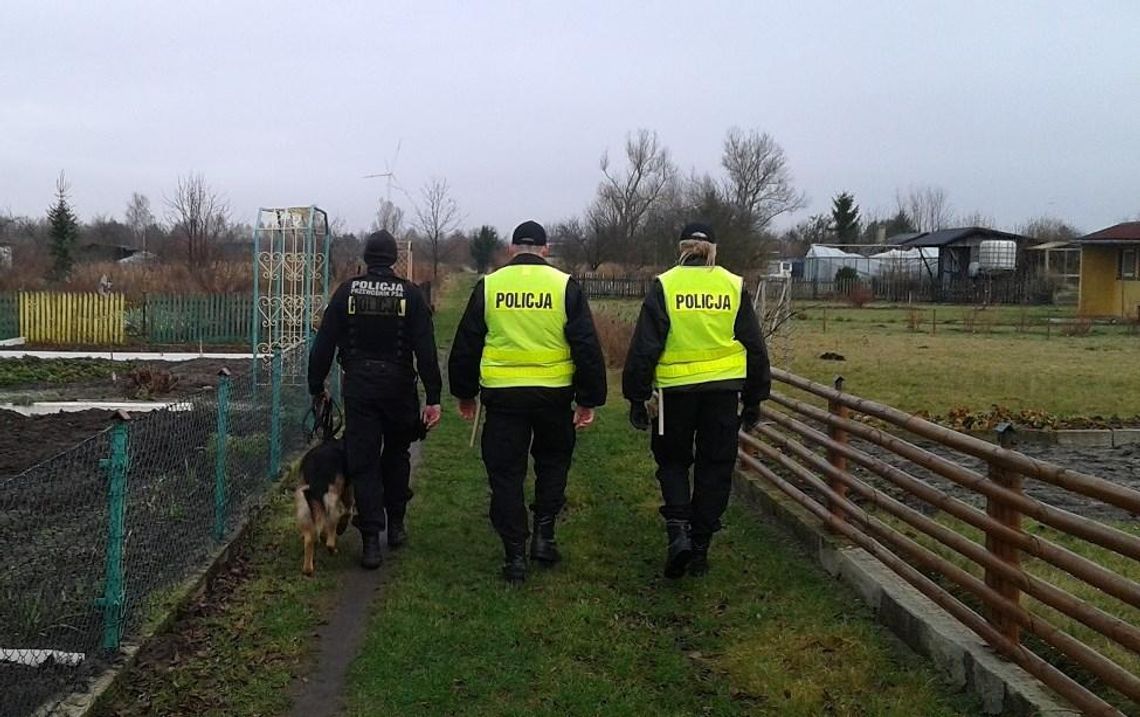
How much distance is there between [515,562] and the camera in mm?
6160

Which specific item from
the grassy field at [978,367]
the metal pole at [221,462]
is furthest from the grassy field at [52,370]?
the grassy field at [978,367]

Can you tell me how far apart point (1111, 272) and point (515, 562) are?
39.5 m

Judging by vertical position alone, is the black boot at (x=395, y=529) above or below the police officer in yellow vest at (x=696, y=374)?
below

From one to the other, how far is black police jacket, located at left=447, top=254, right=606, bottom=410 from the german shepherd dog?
0.97 m

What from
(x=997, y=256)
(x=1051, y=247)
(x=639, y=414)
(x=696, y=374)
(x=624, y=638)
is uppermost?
(x=1051, y=247)

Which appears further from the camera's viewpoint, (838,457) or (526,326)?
(838,457)

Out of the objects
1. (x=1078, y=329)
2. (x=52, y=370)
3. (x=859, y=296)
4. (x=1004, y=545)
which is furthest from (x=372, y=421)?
(x=859, y=296)

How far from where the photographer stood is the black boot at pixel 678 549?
19.8 feet

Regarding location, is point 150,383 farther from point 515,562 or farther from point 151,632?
point 151,632

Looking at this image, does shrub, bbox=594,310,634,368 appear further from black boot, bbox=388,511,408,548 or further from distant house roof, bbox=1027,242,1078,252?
distant house roof, bbox=1027,242,1078,252

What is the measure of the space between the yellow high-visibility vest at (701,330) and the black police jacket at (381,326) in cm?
144

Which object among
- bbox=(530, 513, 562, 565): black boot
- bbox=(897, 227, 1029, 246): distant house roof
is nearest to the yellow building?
bbox=(897, 227, 1029, 246): distant house roof

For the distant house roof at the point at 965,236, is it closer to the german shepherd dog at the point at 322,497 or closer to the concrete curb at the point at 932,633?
the concrete curb at the point at 932,633

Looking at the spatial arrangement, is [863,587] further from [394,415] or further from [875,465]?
[394,415]
